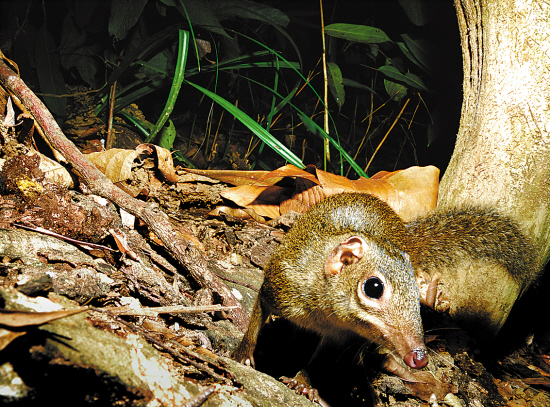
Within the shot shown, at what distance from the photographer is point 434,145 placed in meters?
5.11

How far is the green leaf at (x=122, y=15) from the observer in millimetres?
3754

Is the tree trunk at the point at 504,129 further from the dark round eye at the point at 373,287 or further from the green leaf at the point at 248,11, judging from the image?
the green leaf at the point at 248,11

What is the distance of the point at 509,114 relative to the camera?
2.82 meters

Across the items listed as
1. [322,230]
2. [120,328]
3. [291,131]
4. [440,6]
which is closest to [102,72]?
[291,131]

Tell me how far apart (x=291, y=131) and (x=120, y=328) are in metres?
4.44

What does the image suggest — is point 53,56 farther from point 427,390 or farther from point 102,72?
point 427,390

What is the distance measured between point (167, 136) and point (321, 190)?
7.19 feet

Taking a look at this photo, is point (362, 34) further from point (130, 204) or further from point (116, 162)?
point (130, 204)

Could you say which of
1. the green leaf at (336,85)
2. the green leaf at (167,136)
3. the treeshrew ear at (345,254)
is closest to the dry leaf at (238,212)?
the treeshrew ear at (345,254)

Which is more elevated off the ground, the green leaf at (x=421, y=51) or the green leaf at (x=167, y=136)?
the green leaf at (x=421, y=51)

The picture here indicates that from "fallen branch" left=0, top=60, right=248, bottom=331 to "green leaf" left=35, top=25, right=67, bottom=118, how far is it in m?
1.46

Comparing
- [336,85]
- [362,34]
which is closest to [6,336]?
[336,85]

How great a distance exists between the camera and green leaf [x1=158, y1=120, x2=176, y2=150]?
4379mm

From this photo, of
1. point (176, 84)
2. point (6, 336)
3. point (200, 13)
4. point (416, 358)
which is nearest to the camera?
point (6, 336)
